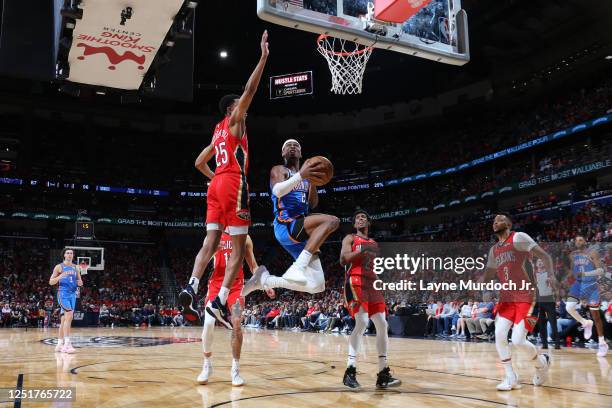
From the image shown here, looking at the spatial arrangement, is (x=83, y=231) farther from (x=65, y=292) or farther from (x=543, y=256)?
(x=543, y=256)

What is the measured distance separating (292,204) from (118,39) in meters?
3.12

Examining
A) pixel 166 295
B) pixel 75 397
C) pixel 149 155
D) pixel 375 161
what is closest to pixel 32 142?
pixel 149 155

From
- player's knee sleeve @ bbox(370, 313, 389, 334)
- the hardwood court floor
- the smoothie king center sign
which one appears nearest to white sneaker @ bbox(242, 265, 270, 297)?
the hardwood court floor

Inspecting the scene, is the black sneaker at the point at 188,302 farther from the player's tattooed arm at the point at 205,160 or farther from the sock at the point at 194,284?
the player's tattooed arm at the point at 205,160

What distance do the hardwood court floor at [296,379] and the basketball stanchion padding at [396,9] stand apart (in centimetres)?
515

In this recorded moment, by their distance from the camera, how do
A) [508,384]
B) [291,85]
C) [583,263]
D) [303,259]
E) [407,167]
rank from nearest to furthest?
1. [303,259]
2. [508,384]
3. [583,263]
4. [291,85]
5. [407,167]

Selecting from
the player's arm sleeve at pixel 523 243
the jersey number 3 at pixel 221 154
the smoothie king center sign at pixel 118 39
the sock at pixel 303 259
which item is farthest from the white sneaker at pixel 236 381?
the smoothie king center sign at pixel 118 39

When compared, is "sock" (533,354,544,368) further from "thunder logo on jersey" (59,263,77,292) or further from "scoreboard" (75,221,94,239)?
"scoreboard" (75,221,94,239)

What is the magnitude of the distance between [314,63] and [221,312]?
29975 millimetres

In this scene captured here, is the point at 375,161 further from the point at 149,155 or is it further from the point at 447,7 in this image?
the point at 447,7

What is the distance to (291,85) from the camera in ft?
95.5

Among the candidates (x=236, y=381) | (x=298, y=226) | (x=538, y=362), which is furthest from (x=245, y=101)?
(x=538, y=362)

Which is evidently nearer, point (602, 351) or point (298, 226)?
point (298, 226)

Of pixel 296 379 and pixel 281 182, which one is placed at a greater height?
pixel 281 182
